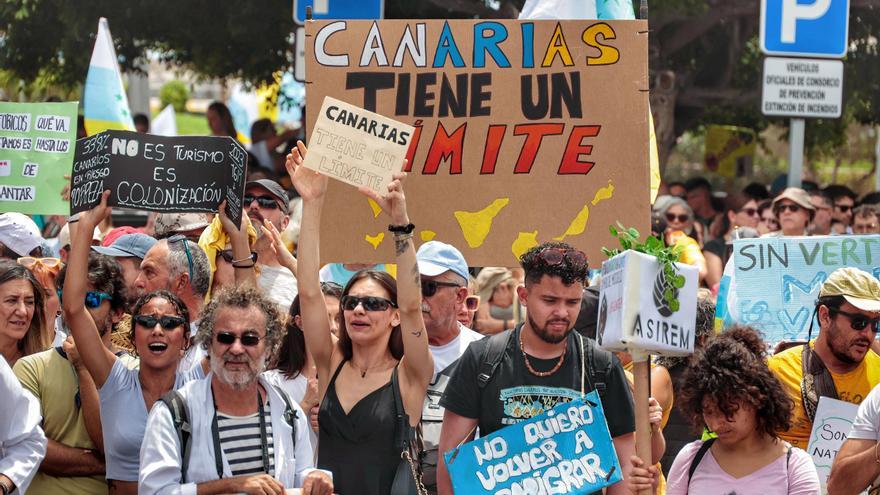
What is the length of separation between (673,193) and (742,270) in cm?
597

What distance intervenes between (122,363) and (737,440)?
246 cm

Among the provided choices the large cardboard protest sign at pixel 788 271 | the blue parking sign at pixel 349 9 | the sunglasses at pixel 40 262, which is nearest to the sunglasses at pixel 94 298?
the sunglasses at pixel 40 262

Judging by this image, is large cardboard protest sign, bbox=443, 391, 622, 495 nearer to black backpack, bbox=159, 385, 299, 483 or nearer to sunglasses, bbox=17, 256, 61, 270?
black backpack, bbox=159, 385, 299, 483

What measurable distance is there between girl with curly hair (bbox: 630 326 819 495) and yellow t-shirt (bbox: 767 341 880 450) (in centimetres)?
86

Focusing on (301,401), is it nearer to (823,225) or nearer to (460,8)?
(823,225)

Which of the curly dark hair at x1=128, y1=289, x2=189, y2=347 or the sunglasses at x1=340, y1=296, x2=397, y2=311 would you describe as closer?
the sunglasses at x1=340, y1=296, x2=397, y2=311

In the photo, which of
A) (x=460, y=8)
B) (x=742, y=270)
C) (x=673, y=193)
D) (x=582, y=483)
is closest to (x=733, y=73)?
(x=673, y=193)

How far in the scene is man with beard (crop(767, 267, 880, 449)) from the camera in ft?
19.7

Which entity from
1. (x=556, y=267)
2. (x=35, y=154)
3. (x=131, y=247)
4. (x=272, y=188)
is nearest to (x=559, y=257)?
(x=556, y=267)

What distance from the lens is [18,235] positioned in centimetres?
787

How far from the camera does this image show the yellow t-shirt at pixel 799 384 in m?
6.07

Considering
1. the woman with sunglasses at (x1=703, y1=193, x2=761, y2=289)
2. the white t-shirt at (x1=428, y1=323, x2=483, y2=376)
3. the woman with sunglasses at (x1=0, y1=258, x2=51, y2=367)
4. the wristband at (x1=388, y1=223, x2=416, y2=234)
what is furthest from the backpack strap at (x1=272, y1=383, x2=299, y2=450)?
the woman with sunglasses at (x1=703, y1=193, x2=761, y2=289)

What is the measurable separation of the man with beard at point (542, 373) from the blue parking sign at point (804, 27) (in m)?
4.54

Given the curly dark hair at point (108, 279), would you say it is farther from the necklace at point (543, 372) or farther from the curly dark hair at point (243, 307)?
the necklace at point (543, 372)
